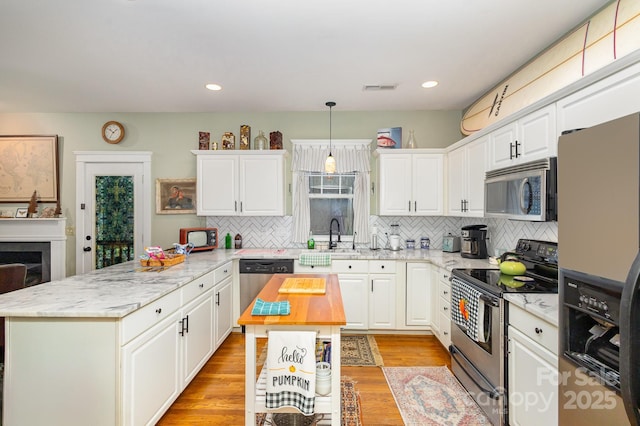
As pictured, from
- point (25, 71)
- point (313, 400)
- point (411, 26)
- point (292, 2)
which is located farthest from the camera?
point (25, 71)

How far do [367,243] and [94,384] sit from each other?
3254mm

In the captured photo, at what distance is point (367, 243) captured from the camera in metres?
4.26

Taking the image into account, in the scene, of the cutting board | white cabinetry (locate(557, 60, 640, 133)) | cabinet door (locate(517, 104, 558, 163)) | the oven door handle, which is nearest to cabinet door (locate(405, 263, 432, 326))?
the oven door handle

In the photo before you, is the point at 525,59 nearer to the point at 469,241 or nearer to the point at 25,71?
the point at 469,241

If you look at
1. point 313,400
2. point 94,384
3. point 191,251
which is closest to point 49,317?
point 94,384

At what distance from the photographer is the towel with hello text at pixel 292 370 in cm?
162

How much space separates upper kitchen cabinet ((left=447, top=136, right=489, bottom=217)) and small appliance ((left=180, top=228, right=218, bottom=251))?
3068 mm

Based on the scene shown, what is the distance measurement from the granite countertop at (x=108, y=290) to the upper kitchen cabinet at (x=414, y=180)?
778mm

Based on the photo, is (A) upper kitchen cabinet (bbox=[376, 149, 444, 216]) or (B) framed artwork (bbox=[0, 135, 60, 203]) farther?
(B) framed artwork (bbox=[0, 135, 60, 203])

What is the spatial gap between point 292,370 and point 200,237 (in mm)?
2755

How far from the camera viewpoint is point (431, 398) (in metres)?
2.39

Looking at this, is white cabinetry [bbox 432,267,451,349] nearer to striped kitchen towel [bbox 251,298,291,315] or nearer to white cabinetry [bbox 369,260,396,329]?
white cabinetry [bbox 369,260,396,329]

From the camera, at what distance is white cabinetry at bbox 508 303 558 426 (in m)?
1.56

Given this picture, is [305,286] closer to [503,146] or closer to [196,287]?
[196,287]
